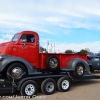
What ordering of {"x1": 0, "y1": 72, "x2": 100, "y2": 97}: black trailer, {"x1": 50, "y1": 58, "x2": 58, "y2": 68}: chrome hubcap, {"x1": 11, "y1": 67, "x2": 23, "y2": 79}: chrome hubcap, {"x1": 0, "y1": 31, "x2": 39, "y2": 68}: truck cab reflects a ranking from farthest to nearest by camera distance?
{"x1": 50, "y1": 58, "x2": 58, "y2": 68}: chrome hubcap
{"x1": 0, "y1": 31, "x2": 39, "y2": 68}: truck cab
{"x1": 11, "y1": 67, "x2": 23, "y2": 79}: chrome hubcap
{"x1": 0, "y1": 72, "x2": 100, "y2": 97}: black trailer

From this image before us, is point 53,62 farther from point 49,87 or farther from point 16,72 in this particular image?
point 16,72

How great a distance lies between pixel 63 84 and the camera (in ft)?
31.0

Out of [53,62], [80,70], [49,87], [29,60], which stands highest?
[29,60]

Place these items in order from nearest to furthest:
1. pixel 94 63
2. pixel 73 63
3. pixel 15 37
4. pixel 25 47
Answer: pixel 25 47 → pixel 15 37 → pixel 73 63 → pixel 94 63

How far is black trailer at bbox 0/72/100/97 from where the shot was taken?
26.3ft

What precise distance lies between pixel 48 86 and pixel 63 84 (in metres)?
0.90

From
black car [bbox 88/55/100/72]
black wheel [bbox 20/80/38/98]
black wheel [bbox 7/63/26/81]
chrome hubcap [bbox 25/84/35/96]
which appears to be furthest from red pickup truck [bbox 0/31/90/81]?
black car [bbox 88/55/100/72]

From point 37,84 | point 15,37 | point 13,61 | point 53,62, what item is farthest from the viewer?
point 53,62

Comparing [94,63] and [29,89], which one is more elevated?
[94,63]

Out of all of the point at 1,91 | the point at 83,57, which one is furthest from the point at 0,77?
the point at 83,57

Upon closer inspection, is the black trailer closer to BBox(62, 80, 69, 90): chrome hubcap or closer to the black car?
BBox(62, 80, 69, 90): chrome hubcap

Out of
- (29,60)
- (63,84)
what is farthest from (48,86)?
(29,60)

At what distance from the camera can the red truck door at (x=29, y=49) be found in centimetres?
879

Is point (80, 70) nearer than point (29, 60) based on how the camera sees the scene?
No
